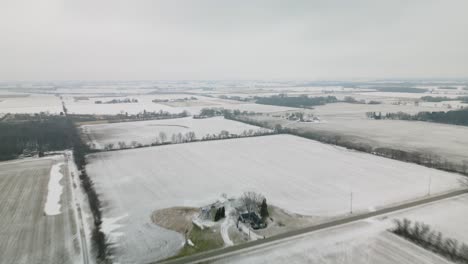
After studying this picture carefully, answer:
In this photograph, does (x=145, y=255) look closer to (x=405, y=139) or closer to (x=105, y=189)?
(x=105, y=189)

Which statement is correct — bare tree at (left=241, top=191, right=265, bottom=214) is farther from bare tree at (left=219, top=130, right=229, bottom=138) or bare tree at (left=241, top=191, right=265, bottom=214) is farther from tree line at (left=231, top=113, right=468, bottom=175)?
bare tree at (left=219, top=130, right=229, bottom=138)

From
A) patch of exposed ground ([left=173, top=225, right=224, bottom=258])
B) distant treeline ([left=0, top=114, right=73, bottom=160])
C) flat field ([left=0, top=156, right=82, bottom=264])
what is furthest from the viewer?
distant treeline ([left=0, top=114, right=73, bottom=160])

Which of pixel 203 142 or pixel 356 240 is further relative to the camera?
pixel 203 142

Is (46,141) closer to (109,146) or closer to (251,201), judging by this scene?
(109,146)

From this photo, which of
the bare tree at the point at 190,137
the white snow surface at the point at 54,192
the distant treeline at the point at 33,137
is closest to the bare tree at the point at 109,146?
the distant treeline at the point at 33,137

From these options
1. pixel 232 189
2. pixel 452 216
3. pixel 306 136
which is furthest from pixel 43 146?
pixel 452 216

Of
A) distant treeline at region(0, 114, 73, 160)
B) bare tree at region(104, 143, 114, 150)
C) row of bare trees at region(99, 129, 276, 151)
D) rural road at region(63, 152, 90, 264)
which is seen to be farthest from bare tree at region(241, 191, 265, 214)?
distant treeline at region(0, 114, 73, 160)
